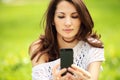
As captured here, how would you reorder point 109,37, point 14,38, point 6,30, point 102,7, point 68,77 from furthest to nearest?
point 102,7 < point 6,30 < point 14,38 < point 109,37 < point 68,77

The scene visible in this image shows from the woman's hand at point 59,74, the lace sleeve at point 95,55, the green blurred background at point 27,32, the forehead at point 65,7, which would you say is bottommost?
the green blurred background at point 27,32

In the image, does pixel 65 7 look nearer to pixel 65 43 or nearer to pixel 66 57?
pixel 65 43

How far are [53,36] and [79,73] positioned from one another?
67 cm

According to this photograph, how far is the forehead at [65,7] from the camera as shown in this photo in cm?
571

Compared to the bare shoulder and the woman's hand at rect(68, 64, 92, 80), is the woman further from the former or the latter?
the woman's hand at rect(68, 64, 92, 80)

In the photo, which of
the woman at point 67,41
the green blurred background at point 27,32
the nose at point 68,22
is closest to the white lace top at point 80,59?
the woman at point 67,41

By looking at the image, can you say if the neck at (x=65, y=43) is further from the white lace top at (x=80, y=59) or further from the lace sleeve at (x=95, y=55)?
the lace sleeve at (x=95, y=55)

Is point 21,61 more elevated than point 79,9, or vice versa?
point 79,9

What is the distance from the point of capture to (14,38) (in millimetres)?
12656

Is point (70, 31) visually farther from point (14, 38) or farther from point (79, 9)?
point (14, 38)

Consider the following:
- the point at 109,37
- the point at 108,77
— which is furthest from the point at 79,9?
the point at 109,37

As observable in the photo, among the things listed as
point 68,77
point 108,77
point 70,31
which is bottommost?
point 108,77

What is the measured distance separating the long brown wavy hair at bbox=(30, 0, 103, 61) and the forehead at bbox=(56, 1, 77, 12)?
0.04 meters

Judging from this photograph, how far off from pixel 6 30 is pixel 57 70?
27.2ft
